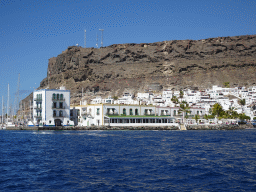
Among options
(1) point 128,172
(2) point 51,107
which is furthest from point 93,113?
(1) point 128,172

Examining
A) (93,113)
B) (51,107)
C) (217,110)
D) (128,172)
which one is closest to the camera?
(128,172)

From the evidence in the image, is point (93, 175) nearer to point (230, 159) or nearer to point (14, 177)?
point (14, 177)

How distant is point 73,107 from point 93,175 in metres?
86.8

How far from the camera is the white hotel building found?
9377 cm

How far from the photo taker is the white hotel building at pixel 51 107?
9377 centimetres

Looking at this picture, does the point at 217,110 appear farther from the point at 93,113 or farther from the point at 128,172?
the point at 128,172

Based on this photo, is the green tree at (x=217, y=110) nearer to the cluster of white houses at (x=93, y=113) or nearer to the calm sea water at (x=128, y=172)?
the cluster of white houses at (x=93, y=113)

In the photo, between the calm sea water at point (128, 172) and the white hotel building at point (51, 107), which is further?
the white hotel building at point (51, 107)

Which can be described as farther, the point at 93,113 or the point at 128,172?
the point at 93,113

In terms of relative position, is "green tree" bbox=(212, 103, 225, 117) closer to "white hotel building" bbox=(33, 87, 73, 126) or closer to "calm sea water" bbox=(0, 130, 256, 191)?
"white hotel building" bbox=(33, 87, 73, 126)

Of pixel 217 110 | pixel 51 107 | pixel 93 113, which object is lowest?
pixel 93 113

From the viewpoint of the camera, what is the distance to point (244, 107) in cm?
15412

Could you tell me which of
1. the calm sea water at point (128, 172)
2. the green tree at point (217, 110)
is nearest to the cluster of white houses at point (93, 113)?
the green tree at point (217, 110)

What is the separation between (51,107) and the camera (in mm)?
94438
